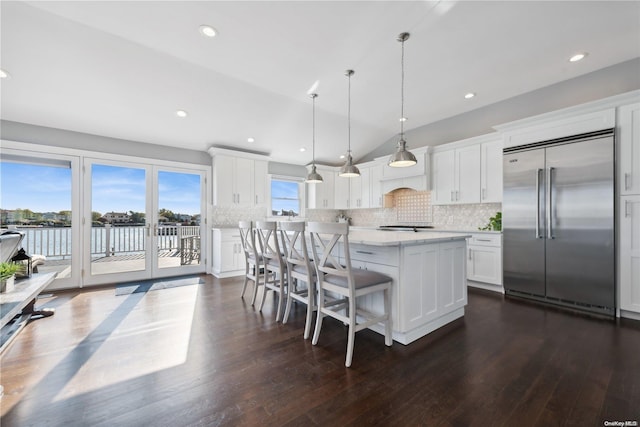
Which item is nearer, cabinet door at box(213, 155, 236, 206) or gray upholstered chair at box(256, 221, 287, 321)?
gray upholstered chair at box(256, 221, 287, 321)

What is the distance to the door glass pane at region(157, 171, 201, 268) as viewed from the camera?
15.4ft

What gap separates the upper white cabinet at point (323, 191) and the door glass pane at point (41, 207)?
14.5 feet

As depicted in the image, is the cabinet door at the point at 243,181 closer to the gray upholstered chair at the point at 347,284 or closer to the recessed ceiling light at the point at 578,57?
the gray upholstered chair at the point at 347,284

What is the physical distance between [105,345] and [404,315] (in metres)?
2.59

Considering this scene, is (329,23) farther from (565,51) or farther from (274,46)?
(565,51)

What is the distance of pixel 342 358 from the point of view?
79.7 inches

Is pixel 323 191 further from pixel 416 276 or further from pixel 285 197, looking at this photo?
pixel 416 276

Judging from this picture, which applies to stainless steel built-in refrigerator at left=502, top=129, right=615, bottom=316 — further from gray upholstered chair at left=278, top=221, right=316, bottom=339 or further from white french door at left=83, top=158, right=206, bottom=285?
white french door at left=83, top=158, right=206, bottom=285

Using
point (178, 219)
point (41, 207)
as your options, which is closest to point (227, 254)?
point (178, 219)

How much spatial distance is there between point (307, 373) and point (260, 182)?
4235 mm

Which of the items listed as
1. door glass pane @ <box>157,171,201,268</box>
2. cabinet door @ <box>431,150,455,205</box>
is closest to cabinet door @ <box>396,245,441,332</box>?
cabinet door @ <box>431,150,455,205</box>

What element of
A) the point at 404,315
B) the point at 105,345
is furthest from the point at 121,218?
the point at 404,315

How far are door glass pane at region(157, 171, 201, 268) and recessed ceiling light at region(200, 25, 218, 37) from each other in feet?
9.54

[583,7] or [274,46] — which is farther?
[274,46]
